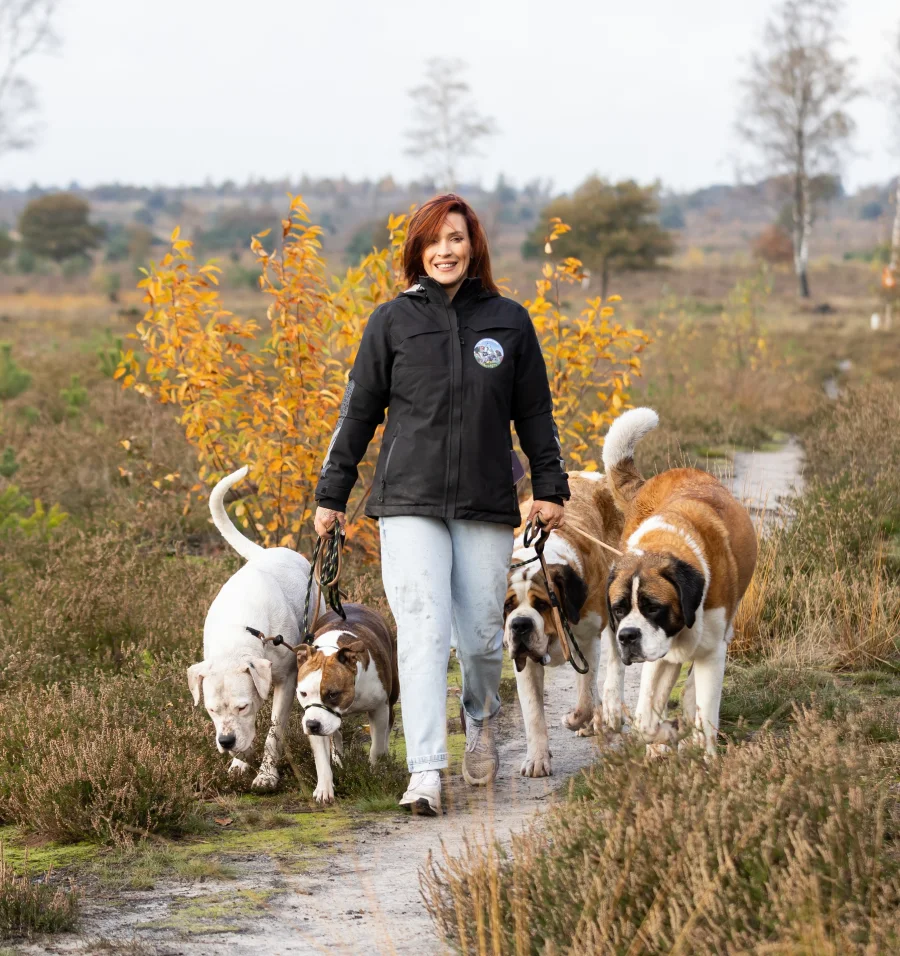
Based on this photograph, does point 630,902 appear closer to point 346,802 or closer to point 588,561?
Result: point 346,802

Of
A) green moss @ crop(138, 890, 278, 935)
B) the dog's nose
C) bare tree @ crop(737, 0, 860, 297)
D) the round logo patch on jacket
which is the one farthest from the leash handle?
bare tree @ crop(737, 0, 860, 297)

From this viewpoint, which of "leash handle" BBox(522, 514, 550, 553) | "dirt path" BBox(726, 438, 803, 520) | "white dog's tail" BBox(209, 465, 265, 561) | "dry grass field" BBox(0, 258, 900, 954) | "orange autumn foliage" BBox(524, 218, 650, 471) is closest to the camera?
"dry grass field" BBox(0, 258, 900, 954)

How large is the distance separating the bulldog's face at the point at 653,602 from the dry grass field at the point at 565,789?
0.41 meters

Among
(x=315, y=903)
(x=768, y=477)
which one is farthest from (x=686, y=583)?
(x=768, y=477)

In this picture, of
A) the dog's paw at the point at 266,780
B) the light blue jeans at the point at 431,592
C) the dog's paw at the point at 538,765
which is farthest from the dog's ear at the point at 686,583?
the dog's paw at the point at 266,780

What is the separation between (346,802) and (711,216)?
172499 mm

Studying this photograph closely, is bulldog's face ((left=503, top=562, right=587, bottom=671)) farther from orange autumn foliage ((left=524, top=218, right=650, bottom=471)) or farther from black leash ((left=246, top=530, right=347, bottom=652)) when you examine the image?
orange autumn foliage ((left=524, top=218, right=650, bottom=471))

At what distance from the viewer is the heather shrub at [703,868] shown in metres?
2.72

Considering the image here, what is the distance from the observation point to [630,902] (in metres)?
3.02

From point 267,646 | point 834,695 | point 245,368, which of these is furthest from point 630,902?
point 245,368

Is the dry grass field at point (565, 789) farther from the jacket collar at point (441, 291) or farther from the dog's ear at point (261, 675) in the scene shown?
the jacket collar at point (441, 291)

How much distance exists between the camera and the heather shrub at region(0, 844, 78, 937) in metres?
3.60

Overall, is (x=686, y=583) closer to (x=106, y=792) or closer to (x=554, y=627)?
(x=554, y=627)

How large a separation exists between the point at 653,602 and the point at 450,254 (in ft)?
5.05
